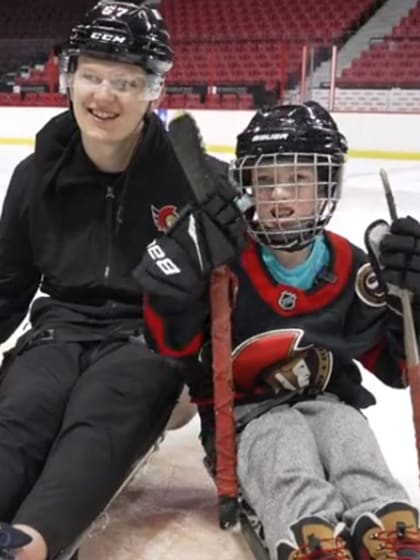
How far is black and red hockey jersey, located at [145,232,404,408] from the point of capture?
1.11m

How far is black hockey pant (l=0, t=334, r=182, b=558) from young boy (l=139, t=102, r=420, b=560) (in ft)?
0.21

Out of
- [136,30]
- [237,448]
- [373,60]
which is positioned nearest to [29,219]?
[136,30]

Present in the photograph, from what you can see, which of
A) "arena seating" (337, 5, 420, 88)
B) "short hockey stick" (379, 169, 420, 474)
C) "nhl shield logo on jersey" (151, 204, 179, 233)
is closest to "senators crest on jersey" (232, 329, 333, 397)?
"short hockey stick" (379, 169, 420, 474)

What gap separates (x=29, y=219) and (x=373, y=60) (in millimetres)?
5562

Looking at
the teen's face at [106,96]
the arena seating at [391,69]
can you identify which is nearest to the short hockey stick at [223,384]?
the teen's face at [106,96]

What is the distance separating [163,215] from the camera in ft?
4.08

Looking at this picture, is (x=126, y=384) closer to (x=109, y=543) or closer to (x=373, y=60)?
(x=109, y=543)

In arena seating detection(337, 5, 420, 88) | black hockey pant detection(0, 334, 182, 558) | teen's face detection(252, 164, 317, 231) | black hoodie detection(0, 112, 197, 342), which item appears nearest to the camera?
black hockey pant detection(0, 334, 182, 558)

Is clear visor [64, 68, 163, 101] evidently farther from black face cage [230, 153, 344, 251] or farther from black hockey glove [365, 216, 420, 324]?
black hockey glove [365, 216, 420, 324]

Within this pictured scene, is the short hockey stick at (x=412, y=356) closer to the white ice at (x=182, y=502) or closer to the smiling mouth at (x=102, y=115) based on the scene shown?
the white ice at (x=182, y=502)

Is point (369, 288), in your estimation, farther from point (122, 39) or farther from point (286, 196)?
point (122, 39)

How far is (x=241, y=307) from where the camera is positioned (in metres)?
1.13

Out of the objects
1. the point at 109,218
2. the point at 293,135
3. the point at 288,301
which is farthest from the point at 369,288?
the point at 109,218

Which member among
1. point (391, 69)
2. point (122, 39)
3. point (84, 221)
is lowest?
point (84, 221)
